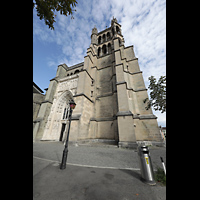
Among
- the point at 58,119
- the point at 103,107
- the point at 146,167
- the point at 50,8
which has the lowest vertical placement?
the point at 146,167

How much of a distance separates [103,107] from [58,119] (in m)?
7.83

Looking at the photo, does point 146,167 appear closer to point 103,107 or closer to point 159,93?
point 159,93

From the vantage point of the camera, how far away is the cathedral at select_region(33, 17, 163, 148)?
8.41 m

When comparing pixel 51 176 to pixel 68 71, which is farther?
pixel 68 71

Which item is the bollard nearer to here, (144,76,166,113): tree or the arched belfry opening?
(144,76,166,113): tree

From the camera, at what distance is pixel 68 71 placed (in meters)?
19.3

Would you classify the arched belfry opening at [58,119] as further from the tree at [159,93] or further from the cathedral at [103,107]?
the tree at [159,93]

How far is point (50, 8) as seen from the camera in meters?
2.93

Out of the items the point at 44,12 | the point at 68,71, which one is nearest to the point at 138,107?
the point at 44,12

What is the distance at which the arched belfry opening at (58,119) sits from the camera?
1216 cm

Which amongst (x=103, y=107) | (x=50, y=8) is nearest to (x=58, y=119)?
(x=103, y=107)
